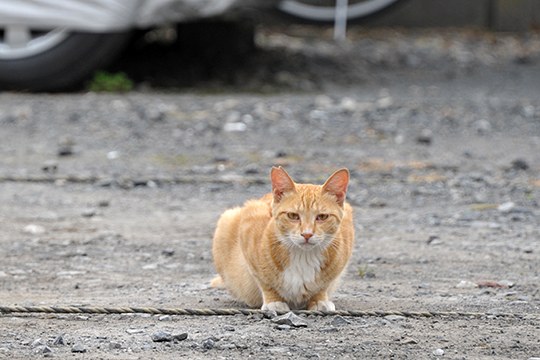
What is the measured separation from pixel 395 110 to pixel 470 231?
3377mm

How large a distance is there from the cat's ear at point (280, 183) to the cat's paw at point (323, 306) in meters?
0.38

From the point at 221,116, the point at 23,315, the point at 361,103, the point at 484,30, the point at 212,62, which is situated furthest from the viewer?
the point at 484,30

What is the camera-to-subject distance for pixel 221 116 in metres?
8.95

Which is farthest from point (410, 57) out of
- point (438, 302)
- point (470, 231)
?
point (438, 302)

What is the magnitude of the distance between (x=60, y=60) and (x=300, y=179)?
3228 millimetres

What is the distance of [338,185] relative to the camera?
427 cm

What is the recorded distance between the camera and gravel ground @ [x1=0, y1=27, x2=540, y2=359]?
4.06 metres

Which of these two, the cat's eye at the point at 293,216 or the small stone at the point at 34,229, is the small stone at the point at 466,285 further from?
the small stone at the point at 34,229

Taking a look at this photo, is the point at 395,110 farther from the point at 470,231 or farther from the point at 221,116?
the point at 470,231

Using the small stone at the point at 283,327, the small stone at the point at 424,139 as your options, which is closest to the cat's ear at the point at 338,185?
the small stone at the point at 283,327

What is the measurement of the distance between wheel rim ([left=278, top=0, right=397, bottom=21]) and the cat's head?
7.23 metres

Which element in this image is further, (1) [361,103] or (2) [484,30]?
(2) [484,30]

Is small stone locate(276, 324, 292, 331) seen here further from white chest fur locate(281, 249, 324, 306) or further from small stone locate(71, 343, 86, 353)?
small stone locate(71, 343, 86, 353)

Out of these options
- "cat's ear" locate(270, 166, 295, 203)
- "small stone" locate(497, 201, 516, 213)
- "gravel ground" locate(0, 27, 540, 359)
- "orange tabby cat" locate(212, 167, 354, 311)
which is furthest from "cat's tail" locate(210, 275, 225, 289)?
"small stone" locate(497, 201, 516, 213)
